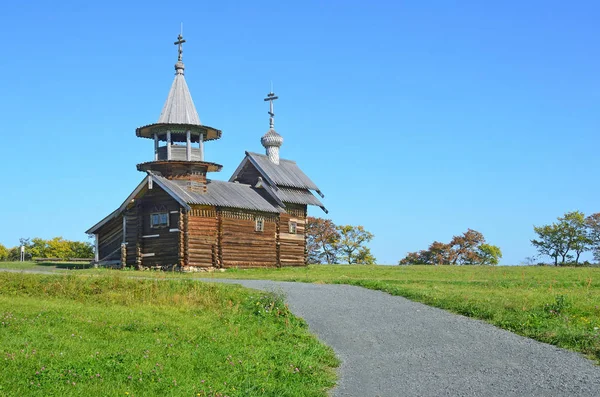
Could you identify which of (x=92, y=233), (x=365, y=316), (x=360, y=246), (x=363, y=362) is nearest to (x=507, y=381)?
(x=363, y=362)

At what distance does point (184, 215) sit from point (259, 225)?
6.67m

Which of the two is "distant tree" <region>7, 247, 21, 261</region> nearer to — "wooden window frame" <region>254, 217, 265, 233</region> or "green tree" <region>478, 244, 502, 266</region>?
"wooden window frame" <region>254, 217, 265, 233</region>

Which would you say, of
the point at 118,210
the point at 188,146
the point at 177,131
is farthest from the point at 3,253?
the point at 188,146

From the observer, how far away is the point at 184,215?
3859 cm

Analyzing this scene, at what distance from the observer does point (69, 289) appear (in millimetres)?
20625

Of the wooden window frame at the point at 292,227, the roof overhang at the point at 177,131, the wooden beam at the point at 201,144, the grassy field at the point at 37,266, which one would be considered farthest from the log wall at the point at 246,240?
the grassy field at the point at 37,266

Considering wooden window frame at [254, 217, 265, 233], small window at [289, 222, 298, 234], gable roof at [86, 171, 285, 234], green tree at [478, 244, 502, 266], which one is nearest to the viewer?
gable roof at [86, 171, 285, 234]

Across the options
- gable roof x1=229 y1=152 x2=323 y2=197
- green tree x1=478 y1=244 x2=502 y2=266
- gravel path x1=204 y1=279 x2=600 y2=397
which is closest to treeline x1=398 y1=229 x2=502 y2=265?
green tree x1=478 y1=244 x2=502 y2=266

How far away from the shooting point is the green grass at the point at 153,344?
10.9 metres

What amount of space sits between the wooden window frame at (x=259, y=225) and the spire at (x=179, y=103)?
7.30m

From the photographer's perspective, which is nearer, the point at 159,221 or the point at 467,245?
the point at 159,221

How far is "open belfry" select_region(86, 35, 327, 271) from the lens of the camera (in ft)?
128

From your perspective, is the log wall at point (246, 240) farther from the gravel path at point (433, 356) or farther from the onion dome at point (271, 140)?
the gravel path at point (433, 356)

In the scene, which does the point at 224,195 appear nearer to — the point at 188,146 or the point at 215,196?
the point at 215,196
